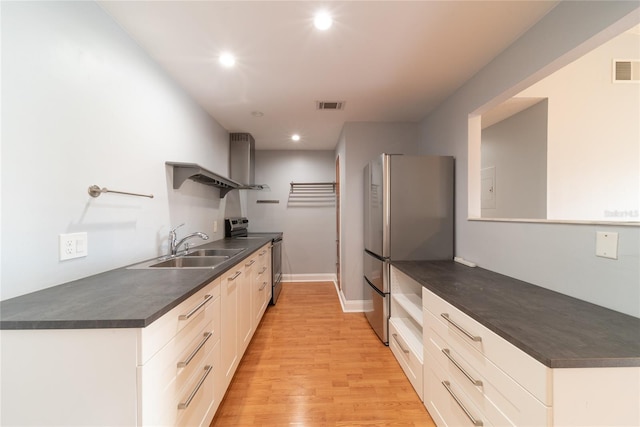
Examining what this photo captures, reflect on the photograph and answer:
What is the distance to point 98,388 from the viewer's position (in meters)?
0.73

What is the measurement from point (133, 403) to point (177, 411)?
0.27 metres

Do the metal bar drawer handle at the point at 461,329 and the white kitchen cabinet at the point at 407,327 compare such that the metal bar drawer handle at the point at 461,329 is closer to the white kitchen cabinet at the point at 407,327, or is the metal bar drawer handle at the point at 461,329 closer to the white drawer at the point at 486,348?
the white drawer at the point at 486,348

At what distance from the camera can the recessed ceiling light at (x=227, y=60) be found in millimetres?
1652

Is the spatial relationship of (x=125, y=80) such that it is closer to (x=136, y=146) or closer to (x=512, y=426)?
(x=136, y=146)

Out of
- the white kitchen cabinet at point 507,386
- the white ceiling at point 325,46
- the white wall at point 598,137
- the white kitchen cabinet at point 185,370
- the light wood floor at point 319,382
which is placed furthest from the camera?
the white wall at point 598,137

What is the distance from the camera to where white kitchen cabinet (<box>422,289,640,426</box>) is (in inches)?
26.6

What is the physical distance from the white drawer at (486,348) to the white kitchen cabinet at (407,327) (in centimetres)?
36

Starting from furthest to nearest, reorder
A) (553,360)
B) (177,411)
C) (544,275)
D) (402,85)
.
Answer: (402,85) → (544,275) → (177,411) → (553,360)

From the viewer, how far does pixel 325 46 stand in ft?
5.15

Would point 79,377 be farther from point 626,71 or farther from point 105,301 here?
point 626,71

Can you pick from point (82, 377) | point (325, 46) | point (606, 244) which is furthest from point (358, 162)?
point (82, 377)

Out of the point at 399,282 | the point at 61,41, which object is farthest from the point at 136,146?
the point at 399,282

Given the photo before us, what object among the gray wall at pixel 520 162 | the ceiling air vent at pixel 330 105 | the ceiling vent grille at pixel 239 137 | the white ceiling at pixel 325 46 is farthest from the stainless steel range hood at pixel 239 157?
the gray wall at pixel 520 162

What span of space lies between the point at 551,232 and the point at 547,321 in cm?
64
